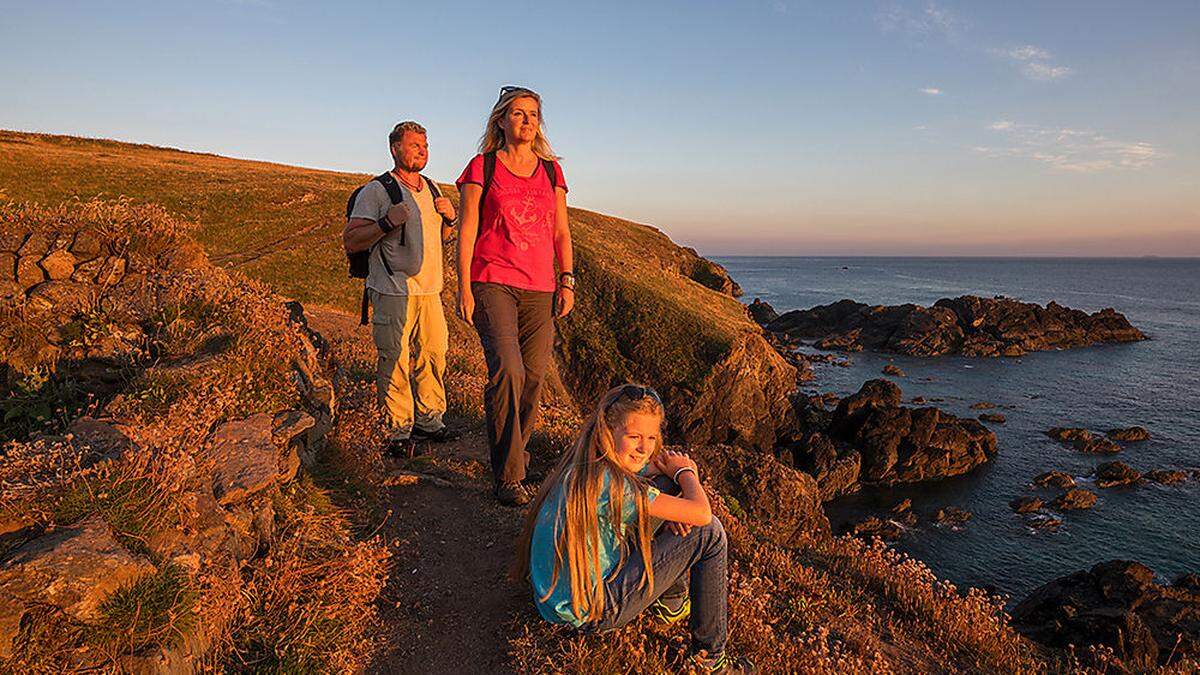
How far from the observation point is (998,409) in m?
39.8

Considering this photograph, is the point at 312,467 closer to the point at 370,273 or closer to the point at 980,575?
the point at 370,273

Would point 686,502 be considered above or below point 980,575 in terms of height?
above

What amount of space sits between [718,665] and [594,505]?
56.9 inches

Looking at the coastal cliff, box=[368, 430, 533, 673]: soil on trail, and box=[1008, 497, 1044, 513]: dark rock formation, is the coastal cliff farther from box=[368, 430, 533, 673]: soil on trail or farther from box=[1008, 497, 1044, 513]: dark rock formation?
box=[1008, 497, 1044, 513]: dark rock formation

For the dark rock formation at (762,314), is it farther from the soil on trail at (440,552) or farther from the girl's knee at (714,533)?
the girl's knee at (714,533)

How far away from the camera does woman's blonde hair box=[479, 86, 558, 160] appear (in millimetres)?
5305

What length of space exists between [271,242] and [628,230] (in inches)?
1656

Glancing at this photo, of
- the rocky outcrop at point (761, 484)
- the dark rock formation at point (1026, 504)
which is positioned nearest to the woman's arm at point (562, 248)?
the rocky outcrop at point (761, 484)

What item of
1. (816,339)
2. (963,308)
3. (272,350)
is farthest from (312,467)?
(963,308)

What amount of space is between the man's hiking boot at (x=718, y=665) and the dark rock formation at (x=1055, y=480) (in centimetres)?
3093

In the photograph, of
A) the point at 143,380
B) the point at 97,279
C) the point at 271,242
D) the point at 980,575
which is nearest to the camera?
the point at 143,380

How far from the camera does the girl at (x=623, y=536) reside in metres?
3.59

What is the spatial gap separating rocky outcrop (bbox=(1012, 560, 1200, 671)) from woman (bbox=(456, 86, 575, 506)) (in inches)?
613

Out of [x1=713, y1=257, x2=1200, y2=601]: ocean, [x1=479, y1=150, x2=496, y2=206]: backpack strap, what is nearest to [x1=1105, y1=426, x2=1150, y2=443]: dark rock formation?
[x1=713, y1=257, x2=1200, y2=601]: ocean
